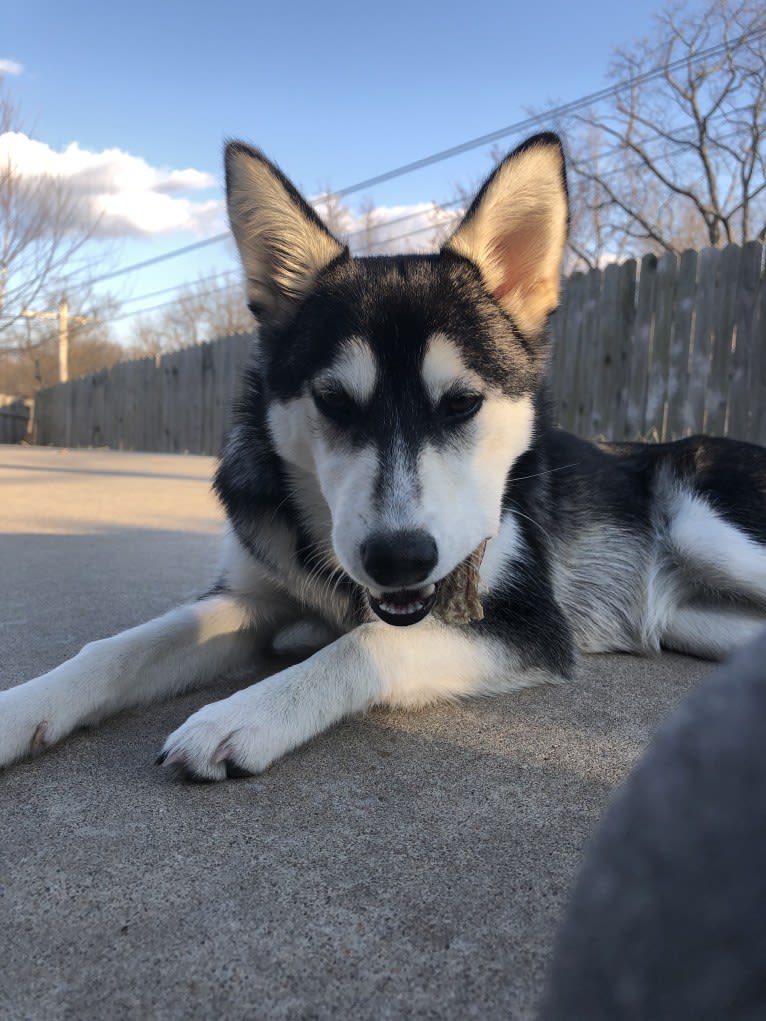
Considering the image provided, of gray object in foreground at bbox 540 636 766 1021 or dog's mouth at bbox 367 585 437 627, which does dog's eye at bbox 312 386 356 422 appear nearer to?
dog's mouth at bbox 367 585 437 627

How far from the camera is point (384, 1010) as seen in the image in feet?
2.91

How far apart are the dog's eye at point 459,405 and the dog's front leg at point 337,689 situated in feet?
1.87

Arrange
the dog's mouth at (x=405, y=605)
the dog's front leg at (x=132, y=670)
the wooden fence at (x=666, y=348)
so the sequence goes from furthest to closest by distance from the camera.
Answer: the wooden fence at (x=666, y=348)
the dog's mouth at (x=405, y=605)
the dog's front leg at (x=132, y=670)

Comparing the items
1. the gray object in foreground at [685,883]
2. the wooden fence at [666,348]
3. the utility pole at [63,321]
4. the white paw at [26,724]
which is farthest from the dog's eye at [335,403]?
the utility pole at [63,321]

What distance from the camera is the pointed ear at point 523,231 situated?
84.8 inches

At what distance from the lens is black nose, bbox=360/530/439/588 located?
5.17 ft

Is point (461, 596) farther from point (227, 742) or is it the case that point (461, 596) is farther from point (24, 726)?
point (24, 726)

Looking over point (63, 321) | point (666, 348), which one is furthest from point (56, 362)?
point (666, 348)

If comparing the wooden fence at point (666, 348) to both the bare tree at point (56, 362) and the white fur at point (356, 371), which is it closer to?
the white fur at point (356, 371)

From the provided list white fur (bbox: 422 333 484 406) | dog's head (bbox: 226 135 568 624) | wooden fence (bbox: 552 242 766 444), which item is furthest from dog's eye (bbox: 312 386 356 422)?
wooden fence (bbox: 552 242 766 444)

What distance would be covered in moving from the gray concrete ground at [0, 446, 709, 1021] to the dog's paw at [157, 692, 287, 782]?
0.04 metres

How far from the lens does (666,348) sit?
7.22 meters

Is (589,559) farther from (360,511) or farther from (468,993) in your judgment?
(468,993)

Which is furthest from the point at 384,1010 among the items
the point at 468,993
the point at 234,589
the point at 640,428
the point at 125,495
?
the point at 640,428
